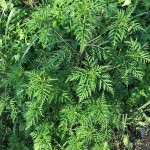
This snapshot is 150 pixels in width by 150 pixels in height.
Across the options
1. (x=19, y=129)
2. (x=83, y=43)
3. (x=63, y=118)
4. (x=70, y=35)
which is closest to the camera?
(x=83, y=43)

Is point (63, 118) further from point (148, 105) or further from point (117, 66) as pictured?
Result: point (148, 105)

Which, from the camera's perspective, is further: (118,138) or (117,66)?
(118,138)

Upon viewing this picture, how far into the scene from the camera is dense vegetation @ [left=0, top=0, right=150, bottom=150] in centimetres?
253

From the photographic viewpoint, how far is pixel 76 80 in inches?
106

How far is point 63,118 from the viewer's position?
2766mm

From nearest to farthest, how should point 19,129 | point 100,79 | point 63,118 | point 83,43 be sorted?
point 83,43 → point 100,79 → point 63,118 → point 19,129

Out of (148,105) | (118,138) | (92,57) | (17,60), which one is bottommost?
(118,138)

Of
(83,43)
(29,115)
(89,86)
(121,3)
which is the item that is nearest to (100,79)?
(89,86)

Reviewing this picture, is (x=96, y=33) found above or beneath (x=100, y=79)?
above

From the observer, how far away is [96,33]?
2.84 metres

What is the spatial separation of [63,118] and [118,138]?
0.63m

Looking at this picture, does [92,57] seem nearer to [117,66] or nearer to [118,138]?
[117,66]

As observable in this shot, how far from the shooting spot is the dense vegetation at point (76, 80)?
2.53 meters

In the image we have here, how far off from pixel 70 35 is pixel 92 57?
25.6 inches
